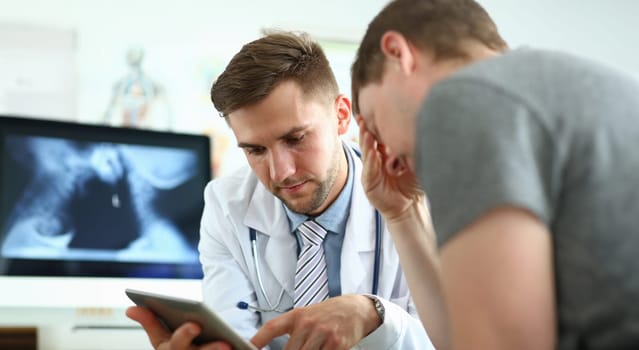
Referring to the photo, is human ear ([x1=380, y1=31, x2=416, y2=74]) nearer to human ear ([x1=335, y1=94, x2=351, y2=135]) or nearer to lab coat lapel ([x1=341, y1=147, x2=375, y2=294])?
lab coat lapel ([x1=341, y1=147, x2=375, y2=294])

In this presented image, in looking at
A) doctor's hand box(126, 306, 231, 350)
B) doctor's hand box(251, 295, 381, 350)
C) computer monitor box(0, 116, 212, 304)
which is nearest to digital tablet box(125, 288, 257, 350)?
doctor's hand box(126, 306, 231, 350)

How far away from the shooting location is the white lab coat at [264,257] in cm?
186

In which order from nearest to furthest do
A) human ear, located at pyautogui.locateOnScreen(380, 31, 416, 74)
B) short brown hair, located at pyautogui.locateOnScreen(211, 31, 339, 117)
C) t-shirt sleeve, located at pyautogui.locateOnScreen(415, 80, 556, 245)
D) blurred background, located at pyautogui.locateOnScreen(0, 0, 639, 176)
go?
t-shirt sleeve, located at pyautogui.locateOnScreen(415, 80, 556, 245), human ear, located at pyautogui.locateOnScreen(380, 31, 416, 74), short brown hair, located at pyautogui.locateOnScreen(211, 31, 339, 117), blurred background, located at pyautogui.locateOnScreen(0, 0, 639, 176)

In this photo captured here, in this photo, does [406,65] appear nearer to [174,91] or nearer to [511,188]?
[511,188]

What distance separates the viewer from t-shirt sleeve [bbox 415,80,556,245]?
725 mm

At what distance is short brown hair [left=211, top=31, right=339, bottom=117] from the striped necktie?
1.08ft

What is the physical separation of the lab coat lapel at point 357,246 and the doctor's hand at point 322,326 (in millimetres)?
287

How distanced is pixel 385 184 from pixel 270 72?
491 millimetres

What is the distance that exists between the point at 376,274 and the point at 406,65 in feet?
3.21

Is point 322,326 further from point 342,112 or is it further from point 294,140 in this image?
point 342,112

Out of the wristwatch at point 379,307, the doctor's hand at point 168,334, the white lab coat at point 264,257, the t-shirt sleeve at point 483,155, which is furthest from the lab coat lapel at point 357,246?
the t-shirt sleeve at point 483,155

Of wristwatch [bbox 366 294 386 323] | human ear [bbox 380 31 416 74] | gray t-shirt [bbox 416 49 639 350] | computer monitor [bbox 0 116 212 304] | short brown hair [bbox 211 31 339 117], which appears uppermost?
human ear [bbox 380 31 416 74]

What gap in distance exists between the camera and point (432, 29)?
3.21 feet

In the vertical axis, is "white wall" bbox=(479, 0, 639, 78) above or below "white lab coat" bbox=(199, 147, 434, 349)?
above
